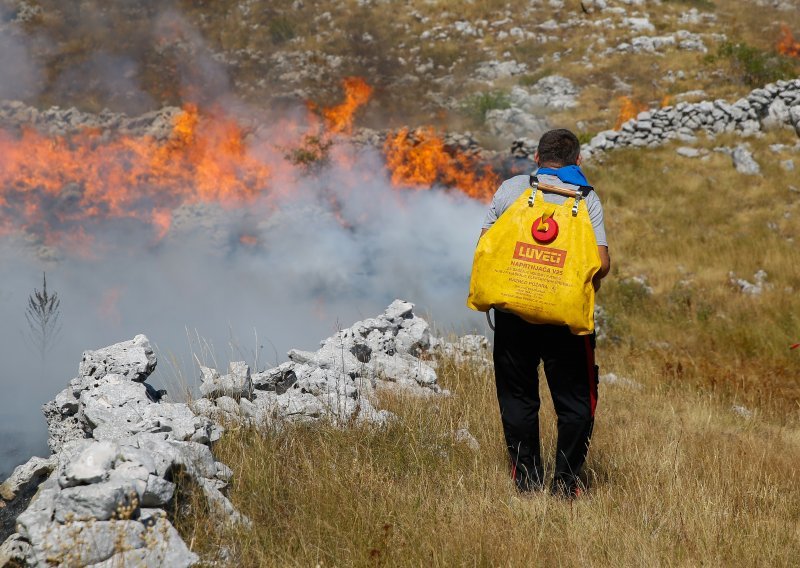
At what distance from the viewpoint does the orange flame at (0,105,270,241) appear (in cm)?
1502

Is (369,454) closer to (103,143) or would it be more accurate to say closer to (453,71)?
(103,143)

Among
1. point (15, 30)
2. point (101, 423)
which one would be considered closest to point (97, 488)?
point (101, 423)

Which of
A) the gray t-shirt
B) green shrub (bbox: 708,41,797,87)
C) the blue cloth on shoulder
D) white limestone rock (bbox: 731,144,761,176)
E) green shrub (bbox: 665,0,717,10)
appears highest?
green shrub (bbox: 665,0,717,10)

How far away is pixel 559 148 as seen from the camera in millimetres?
3305

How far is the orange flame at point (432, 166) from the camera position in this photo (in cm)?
1462

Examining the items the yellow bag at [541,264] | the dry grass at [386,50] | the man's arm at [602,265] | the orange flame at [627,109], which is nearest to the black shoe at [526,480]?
the yellow bag at [541,264]

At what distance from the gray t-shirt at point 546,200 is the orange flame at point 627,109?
44.5 feet

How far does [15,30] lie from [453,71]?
1610 centimetres

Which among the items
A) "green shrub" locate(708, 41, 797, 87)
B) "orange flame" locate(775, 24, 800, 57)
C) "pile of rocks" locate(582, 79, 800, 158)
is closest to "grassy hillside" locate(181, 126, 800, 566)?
"pile of rocks" locate(582, 79, 800, 158)

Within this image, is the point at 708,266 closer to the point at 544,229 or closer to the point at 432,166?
the point at 432,166

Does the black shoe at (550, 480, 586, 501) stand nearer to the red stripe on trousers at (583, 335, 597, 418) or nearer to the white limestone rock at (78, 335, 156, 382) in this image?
the red stripe on trousers at (583, 335, 597, 418)

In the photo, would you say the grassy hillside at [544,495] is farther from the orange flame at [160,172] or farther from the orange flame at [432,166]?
the orange flame at [160,172]

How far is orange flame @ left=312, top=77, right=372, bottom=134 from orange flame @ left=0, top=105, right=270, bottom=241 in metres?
2.52

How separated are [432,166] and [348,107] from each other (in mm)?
A: 4669
